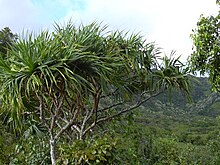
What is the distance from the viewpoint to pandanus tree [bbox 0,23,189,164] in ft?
14.9

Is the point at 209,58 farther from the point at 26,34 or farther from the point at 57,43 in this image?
the point at 26,34

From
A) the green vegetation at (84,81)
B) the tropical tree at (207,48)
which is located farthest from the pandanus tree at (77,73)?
the tropical tree at (207,48)

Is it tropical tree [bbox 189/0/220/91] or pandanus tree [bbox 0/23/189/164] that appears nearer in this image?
pandanus tree [bbox 0/23/189/164]

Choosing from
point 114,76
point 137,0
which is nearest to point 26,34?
point 114,76

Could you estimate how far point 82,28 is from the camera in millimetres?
5168

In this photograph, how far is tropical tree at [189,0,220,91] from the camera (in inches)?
201

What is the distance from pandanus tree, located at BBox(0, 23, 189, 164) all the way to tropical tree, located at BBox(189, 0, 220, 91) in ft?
1.26

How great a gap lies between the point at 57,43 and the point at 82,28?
1.80 ft

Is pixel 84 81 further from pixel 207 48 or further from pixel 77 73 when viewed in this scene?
pixel 207 48

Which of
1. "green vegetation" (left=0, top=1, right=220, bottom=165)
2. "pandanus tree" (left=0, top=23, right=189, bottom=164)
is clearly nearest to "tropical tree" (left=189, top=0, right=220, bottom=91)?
"green vegetation" (left=0, top=1, right=220, bottom=165)

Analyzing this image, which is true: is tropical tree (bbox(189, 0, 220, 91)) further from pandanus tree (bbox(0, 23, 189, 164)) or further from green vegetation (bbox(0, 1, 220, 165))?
pandanus tree (bbox(0, 23, 189, 164))

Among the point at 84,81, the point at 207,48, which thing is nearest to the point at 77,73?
the point at 84,81

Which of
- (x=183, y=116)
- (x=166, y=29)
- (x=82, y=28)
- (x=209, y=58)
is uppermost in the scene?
(x=166, y=29)

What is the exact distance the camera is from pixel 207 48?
5.16 m
